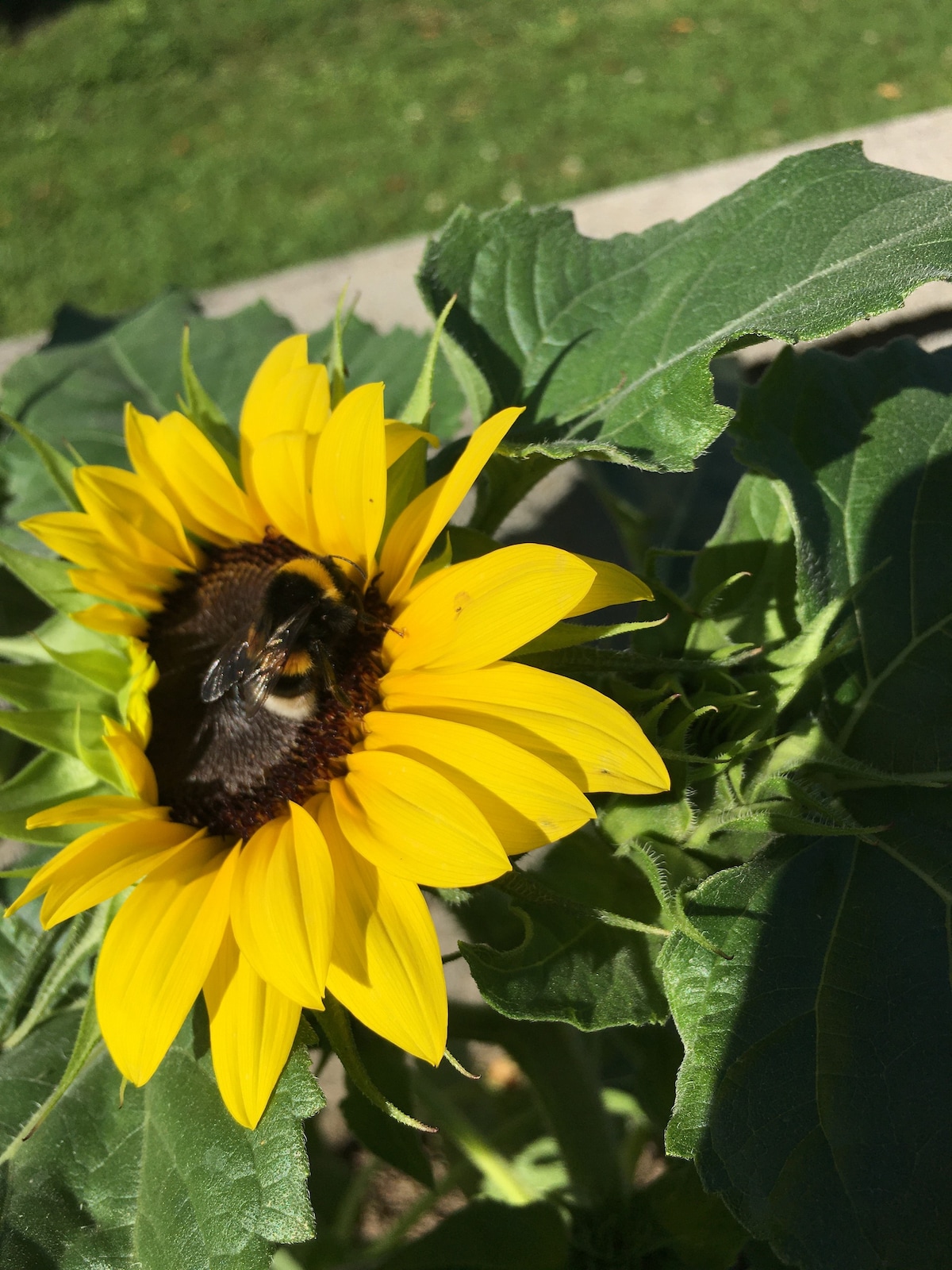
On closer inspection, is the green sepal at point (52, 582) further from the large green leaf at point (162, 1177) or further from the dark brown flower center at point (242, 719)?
the large green leaf at point (162, 1177)

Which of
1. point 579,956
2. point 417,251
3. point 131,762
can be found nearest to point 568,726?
point 579,956

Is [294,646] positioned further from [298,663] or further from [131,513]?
[131,513]

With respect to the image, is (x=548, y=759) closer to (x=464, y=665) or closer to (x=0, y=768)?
(x=464, y=665)

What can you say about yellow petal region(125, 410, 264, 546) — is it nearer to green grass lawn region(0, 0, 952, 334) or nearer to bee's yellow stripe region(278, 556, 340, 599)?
bee's yellow stripe region(278, 556, 340, 599)

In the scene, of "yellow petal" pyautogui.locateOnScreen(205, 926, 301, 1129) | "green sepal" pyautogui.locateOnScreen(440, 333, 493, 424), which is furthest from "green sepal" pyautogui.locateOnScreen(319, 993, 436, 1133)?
"green sepal" pyautogui.locateOnScreen(440, 333, 493, 424)

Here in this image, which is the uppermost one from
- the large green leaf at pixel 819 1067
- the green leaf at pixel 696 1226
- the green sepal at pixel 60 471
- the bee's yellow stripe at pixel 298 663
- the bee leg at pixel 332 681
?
the green sepal at pixel 60 471

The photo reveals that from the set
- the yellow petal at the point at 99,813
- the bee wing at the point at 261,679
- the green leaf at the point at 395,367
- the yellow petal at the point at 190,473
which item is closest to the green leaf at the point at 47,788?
the yellow petal at the point at 99,813

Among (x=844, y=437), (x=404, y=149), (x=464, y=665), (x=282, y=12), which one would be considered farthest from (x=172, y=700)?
(x=282, y=12)
